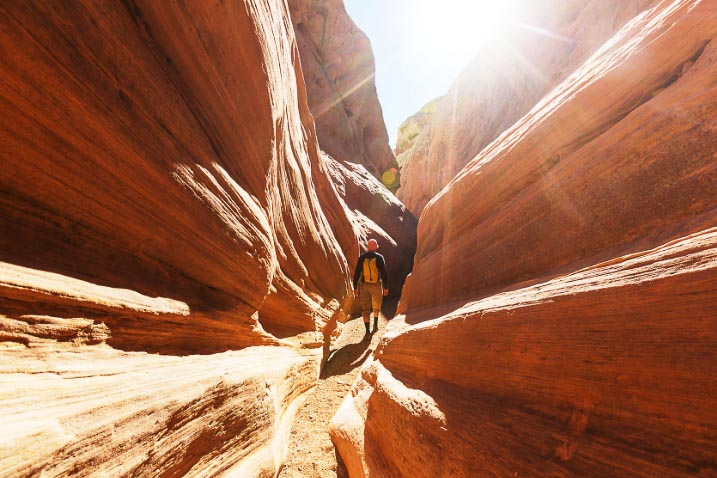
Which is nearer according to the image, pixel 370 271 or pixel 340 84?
pixel 370 271

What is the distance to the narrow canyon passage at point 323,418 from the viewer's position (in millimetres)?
3455

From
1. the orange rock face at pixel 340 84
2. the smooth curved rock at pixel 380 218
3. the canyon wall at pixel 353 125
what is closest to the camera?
the smooth curved rock at pixel 380 218

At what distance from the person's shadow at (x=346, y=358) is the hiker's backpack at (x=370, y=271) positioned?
1726 millimetres

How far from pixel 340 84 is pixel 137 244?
2566 cm

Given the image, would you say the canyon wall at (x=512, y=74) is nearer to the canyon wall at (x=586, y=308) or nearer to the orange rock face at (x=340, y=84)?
the orange rock face at (x=340, y=84)

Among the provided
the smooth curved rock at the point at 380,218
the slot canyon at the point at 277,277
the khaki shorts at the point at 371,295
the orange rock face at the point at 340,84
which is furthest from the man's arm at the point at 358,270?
the orange rock face at the point at 340,84

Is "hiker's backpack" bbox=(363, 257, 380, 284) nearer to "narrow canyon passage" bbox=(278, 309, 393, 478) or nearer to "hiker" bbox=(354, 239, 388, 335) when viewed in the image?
"hiker" bbox=(354, 239, 388, 335)

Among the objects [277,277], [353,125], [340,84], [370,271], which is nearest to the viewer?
[277,277]

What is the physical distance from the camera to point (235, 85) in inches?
161

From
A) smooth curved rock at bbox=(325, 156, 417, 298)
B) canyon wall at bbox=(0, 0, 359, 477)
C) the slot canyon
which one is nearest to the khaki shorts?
the slot canyon

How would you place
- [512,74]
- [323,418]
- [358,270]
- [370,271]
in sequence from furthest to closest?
[512,74] → [358,270] → [370,271] → [323,418]

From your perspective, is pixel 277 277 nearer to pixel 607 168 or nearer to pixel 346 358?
pixel 346 358

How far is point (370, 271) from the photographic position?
8398 millimetres

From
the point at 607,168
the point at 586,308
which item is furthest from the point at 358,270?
the point at 586,308
